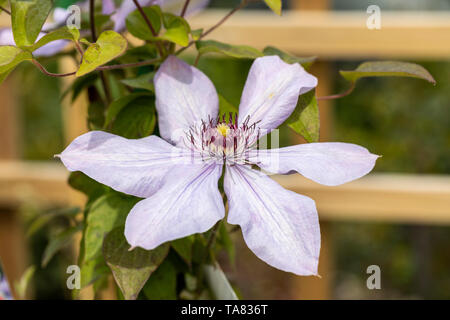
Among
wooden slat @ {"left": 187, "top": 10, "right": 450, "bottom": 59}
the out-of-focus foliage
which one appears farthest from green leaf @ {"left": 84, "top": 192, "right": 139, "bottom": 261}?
the out-of-focus foliage

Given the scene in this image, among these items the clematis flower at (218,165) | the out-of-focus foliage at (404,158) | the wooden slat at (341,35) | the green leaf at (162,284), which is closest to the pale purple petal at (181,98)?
the clematis flower at (218,165)

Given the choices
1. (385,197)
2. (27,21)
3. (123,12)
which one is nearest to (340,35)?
(385,197)

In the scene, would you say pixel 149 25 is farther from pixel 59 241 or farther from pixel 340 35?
pixel 340 35

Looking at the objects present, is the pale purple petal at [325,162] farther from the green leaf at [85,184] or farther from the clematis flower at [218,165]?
the green leaf at [85,184]

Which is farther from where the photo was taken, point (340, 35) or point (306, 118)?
point (340, 35)

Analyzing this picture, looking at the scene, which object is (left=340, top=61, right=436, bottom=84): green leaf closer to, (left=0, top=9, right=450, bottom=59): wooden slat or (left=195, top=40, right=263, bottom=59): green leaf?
(left=195, top=40, right=263, bottom=59): green leaf

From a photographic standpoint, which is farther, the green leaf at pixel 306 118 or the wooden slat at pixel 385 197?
the wooden slat at pixel 385 197
